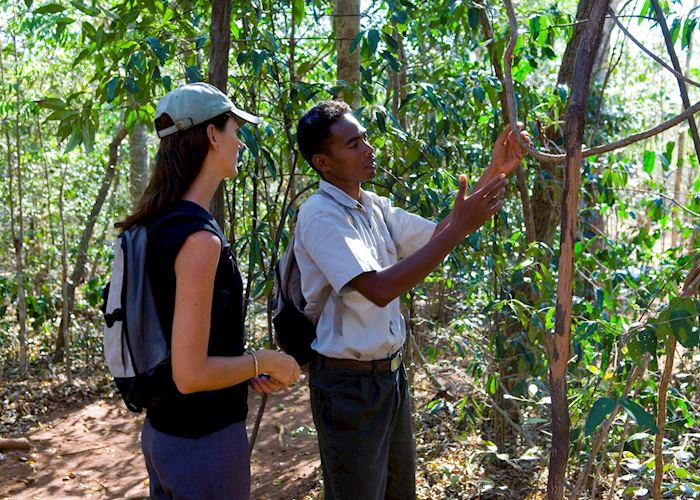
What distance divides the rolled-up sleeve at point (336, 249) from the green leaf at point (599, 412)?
31.7 inches

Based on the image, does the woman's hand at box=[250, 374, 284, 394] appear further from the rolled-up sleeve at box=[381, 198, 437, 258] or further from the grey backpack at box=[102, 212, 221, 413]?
the rolled-up sleeve at box=[381, 198, 437, 258]

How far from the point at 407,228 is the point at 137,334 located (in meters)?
1.15

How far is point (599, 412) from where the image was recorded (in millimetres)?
1623

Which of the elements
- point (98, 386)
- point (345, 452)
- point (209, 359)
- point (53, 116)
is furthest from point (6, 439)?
point (209, 359)

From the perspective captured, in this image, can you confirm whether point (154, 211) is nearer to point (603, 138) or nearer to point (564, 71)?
point (564, 71)

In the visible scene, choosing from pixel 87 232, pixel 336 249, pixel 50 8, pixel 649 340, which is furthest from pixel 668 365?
pixel 87 232

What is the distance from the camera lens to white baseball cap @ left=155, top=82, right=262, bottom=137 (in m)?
1.98

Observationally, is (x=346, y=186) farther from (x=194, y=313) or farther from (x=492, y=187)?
(x=194, y=313)

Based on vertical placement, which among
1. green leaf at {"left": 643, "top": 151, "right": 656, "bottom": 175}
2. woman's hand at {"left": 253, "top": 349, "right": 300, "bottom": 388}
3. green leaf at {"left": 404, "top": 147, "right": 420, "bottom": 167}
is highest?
green leaf at {"left": 404, "top": 147, "right": 420, "bottom": 167}

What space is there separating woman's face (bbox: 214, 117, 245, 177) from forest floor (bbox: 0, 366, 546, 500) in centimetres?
211

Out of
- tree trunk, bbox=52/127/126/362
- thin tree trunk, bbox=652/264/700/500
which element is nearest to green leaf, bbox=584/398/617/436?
thin tree trunk, bbox=652/264/700/500

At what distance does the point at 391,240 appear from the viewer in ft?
8.82

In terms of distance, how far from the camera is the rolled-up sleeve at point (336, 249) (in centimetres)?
224

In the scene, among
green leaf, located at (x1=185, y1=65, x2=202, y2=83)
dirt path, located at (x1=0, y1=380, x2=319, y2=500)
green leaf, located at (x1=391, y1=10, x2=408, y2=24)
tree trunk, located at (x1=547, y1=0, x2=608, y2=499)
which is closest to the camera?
tree trunk, located at (x1=547, y1=0, x2=608, y2=499)
